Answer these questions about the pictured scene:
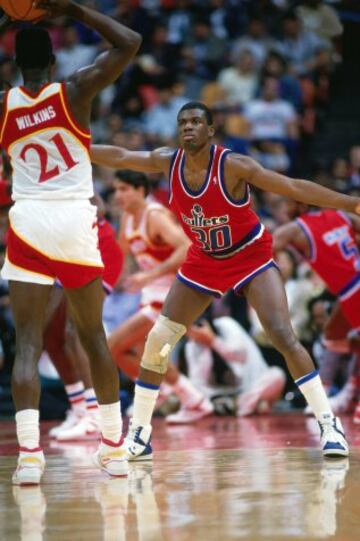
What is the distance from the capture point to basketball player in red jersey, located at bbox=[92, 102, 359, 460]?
6508 millimetres

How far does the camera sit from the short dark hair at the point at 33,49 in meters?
5.46

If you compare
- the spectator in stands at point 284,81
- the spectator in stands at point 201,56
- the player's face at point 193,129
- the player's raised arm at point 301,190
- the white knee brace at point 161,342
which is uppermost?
the spectator in stands at point 201,56

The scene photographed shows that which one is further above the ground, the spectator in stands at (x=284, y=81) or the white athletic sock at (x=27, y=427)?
the spectator in stands at (x=284, y=81)

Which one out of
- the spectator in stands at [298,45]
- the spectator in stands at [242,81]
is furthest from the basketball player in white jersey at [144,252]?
the spectator in stands at [298,45]

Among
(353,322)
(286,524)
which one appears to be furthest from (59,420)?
(286,524)

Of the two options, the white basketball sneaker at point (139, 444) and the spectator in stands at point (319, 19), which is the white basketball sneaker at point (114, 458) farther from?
the spectator in stands at point (319, 19)

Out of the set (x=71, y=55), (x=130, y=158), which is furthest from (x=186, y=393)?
(x=71, y=55)

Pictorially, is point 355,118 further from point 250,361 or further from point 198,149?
point 198,149

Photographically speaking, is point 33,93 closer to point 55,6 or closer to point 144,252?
point 55,6

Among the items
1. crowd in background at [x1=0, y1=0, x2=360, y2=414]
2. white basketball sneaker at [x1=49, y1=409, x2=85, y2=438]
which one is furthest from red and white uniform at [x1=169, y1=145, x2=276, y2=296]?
crowd in background at [x1=0, y1=0, x2=360, y2=414]

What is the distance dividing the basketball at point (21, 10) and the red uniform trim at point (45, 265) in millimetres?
1062

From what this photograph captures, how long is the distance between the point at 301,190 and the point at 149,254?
3.40 metres

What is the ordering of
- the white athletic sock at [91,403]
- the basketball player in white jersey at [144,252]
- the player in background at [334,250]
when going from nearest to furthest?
the white athletic sock at [91,403]
the basketball player in white jersey at [144,252]
the player in background at [334,250]

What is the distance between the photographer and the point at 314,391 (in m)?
6.59
